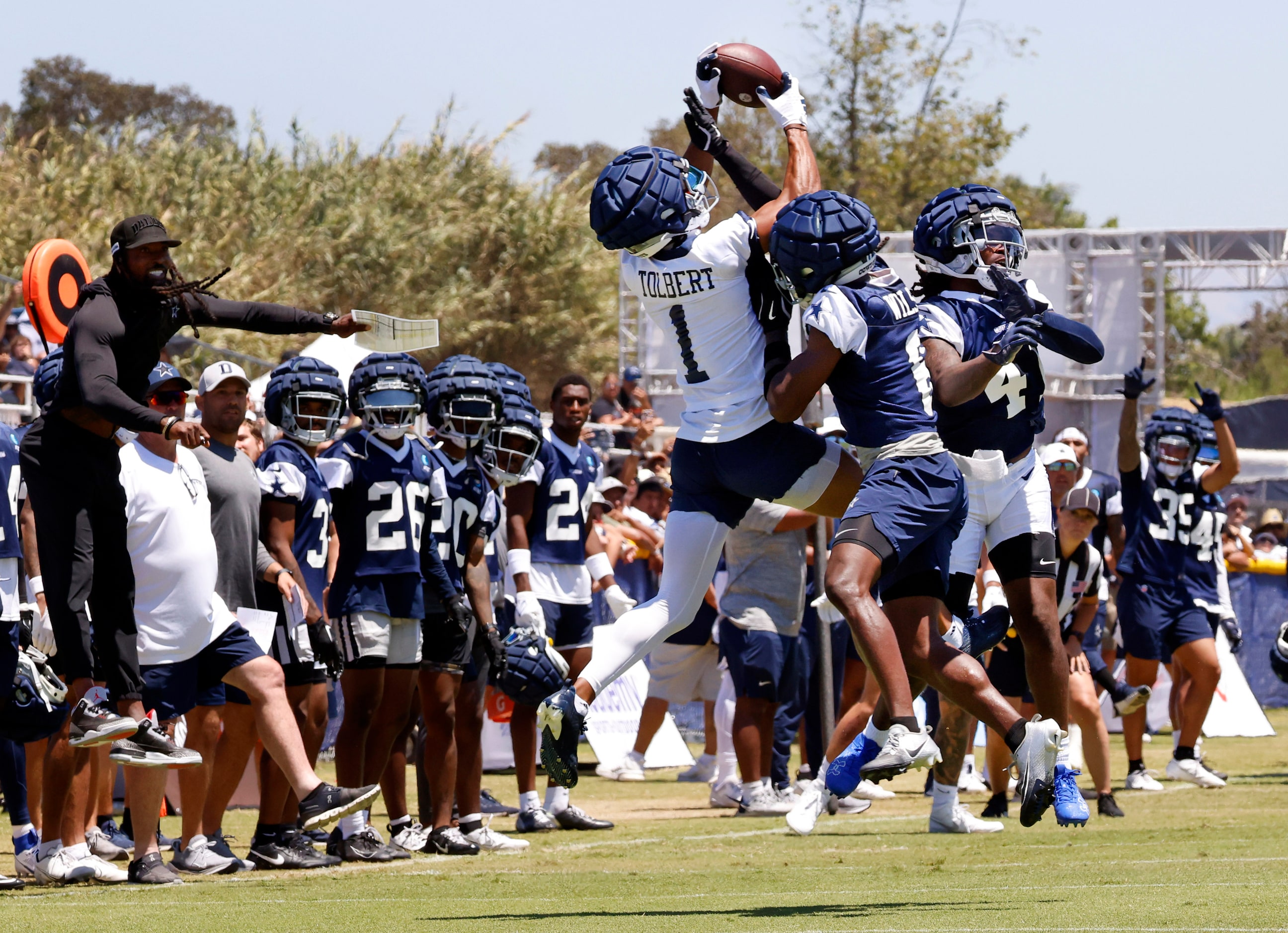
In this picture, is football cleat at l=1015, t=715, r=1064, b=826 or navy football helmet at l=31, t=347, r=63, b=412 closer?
football cleat at l=1015, t=715, r=1064, b=826

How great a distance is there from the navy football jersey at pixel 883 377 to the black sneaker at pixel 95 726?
9.45ft

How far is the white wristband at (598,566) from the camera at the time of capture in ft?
33.5

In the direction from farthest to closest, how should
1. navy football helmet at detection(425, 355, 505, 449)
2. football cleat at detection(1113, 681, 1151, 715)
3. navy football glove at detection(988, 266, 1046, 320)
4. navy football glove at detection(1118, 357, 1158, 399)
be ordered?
1. football cleat at detection(1113, 681, 1151, 715)
2. navy football glove at detection(1118, 357, 1158, 399)
3. navy football helmet at detection(425, 355, 505, 449)
4. navy football glove at detection(988, 266, 1046, 320)

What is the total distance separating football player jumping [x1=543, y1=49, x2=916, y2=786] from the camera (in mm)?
6418

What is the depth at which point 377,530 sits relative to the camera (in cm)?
824

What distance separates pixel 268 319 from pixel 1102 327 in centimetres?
2025

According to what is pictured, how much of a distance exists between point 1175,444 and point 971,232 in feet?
17.6

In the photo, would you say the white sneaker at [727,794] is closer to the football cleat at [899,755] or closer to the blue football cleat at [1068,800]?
the blue football cleat at [1068,800]

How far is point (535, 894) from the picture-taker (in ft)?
21.8

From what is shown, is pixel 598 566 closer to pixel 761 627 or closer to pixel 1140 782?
pixel 761 627

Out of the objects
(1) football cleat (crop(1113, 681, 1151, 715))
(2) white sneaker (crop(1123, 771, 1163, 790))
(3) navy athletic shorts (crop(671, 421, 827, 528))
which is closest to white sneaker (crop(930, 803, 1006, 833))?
(1) football cleat (crop(1113, 681, 1151, 715))

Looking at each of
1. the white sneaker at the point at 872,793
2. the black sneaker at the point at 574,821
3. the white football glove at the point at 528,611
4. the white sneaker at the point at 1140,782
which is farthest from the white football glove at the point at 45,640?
the white sneaker at the point at 1140,782

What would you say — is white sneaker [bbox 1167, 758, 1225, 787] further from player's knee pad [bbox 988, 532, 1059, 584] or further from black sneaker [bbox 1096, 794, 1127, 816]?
player's knee pad [bbox 988, 532, 1059, 584]

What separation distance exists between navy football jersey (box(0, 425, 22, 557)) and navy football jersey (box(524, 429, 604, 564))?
2.82 meters
